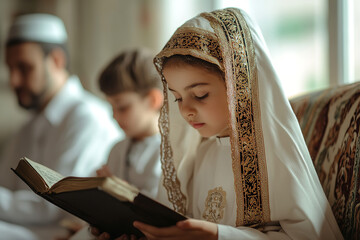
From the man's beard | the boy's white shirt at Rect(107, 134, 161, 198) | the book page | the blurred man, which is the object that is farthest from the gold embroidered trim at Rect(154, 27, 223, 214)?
the man's beard

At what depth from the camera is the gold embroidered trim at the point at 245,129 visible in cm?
138

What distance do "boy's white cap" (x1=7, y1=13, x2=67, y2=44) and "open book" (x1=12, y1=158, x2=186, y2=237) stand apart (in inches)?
97.8

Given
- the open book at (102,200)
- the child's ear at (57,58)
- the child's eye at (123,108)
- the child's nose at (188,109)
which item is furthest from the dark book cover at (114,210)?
the child's ear at (57,58)

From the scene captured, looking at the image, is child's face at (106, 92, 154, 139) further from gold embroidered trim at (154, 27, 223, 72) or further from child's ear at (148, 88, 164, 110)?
gold embroidered trim at (154, 27, 223, 72)

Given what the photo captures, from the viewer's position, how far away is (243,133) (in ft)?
4.63

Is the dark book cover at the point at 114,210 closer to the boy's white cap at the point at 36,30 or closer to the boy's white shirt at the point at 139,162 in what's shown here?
the boy's white shirt at the point at 139,162

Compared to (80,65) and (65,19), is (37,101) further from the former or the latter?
(65,19)

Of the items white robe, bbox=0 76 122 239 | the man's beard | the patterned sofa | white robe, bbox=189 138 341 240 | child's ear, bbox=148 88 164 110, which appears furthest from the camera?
the man's beard

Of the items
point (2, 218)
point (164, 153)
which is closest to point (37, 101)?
point (2, 218)

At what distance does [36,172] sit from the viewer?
4.59 ft

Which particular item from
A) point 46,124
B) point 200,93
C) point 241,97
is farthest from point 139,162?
point 46,124

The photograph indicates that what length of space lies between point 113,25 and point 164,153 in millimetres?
3146

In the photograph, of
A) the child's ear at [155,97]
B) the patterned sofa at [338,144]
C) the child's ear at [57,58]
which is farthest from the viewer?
the child's ear at [57,58]

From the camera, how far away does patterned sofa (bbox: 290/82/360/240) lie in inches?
56.1
